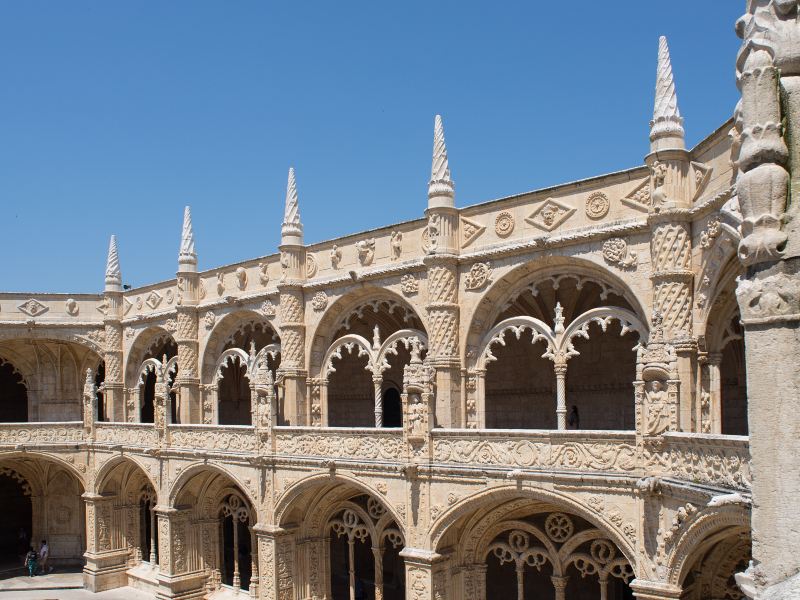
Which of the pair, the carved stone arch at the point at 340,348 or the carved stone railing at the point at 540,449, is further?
the carved stone arch at the point at 340,348

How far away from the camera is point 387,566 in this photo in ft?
79.0

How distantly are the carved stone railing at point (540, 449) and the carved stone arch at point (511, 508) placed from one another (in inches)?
18.5

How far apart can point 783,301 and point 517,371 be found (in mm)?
17266

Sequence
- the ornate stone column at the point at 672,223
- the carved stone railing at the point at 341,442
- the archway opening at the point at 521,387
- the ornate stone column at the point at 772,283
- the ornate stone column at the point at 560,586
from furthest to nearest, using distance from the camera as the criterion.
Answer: the archway opening at the point at 521,387, the carved stone railing at the point at 341,442, the ornate stone column at the point at 560,586, the ornate stone column at the point at 672,223, the ornate stone column at the point at 772,283

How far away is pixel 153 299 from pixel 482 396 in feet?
45.5

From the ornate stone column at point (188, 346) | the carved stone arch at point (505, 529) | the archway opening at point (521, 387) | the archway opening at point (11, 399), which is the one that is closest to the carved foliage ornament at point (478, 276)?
the archway opening at point (521, 387)

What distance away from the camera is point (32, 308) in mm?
28547

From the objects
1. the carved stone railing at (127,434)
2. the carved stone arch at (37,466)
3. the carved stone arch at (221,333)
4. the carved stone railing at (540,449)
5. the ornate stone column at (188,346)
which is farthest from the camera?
the carved stone arch at (37,466)

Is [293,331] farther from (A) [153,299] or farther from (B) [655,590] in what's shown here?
(B) [655,590]

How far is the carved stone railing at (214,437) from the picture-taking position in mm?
19906

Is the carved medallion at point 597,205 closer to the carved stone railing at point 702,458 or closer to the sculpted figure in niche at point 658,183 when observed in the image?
the sculpted figure in niche at point 658,183

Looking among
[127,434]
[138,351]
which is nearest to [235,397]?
[138,351]

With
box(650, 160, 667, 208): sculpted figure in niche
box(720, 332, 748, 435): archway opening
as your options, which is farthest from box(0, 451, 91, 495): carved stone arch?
box(650, 160, 667, 208): sculpted figure in niche

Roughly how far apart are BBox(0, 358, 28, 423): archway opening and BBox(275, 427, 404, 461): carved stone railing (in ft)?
67.7
